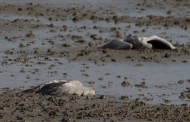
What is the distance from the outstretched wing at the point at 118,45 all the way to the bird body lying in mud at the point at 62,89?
5275mm

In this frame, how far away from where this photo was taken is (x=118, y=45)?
1722 cm

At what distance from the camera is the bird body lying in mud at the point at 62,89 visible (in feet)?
38.7

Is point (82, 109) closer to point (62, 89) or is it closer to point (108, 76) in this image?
point (62, 89)

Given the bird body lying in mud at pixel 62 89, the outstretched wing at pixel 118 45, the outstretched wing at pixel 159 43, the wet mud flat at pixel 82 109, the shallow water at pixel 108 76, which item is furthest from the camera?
the outstretched wing at pixel 159 43

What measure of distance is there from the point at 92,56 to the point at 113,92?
3769 mm

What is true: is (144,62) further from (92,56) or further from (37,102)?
(37,102)

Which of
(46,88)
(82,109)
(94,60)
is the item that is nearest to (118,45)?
(94,60)

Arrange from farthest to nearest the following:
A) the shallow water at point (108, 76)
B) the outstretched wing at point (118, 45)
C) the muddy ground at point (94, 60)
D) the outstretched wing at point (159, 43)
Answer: the outstretched wing at point (159, 43), the outstretched wing at point (118, 45), the shallow water at point (108, 76), the muddy ground at point (94, 60)

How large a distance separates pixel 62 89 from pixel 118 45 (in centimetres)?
567

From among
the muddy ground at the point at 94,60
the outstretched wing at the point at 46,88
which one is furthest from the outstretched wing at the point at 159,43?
the outstretched wing at the point at 46,88

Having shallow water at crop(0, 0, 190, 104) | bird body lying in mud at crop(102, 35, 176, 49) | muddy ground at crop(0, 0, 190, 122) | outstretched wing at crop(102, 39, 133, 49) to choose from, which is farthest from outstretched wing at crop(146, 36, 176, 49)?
shallow water at crop(0, 0, 190, 104)

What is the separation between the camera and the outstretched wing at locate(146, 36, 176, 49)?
57.1 feet

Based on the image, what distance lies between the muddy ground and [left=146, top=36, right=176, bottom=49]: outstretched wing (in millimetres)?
346

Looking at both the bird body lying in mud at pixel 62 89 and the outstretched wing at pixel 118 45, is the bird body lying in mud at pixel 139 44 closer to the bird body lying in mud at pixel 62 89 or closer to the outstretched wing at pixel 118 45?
the outstretched wing at pixel 118 45
